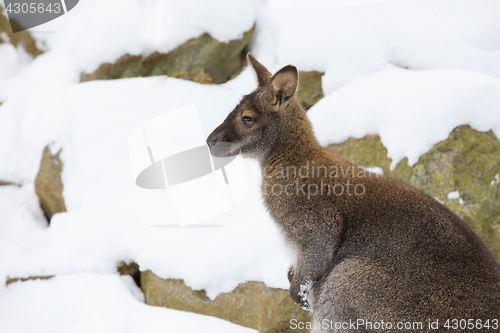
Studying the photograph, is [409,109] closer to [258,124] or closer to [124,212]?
[258,124]

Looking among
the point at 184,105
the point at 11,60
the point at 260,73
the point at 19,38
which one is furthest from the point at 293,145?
the point at 19,38

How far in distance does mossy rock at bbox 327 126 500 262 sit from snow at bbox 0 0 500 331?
0.15 meters

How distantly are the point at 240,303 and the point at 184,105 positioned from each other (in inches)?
125

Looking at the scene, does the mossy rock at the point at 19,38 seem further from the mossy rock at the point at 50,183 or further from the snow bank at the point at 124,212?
the mossy rock at the point at 50,183

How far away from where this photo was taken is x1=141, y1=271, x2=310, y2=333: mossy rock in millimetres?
4230

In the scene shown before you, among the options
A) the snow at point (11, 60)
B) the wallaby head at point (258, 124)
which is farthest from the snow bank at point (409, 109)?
the snow at point (11, 60)

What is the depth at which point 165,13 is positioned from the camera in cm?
725

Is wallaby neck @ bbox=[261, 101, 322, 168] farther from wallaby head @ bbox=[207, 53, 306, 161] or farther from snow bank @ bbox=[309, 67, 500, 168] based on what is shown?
snow bank @ bbox=[309, 67, 500, 168]

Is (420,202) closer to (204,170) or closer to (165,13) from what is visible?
(204,170)

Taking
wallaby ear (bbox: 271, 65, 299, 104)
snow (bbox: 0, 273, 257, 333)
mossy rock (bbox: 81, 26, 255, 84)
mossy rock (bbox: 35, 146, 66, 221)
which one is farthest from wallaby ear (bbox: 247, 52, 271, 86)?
mossy rock (bbox: 35, 146, 66, 221)

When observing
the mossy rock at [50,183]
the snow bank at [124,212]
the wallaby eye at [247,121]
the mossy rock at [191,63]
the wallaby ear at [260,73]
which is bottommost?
the mossy rock at [50,183]

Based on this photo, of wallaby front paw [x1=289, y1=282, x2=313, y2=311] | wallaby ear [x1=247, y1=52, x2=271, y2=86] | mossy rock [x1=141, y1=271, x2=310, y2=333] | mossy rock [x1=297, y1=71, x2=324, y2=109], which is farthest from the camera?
mossy rock [x1=297, y1=71, x2=324, y2=109]

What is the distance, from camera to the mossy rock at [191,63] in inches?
286

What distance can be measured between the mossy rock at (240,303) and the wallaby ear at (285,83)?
6.58 ft
